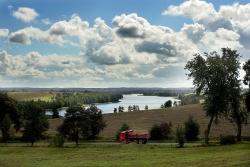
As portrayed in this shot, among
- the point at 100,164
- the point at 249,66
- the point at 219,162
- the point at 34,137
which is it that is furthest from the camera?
the point at 34,137

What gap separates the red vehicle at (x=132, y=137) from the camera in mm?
78500

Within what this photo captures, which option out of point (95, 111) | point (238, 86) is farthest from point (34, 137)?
point (238, 86)

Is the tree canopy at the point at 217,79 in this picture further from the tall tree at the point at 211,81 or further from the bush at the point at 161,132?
the bush at the point at 161,132

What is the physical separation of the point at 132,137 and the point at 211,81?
1640cm

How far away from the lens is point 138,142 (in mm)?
78062

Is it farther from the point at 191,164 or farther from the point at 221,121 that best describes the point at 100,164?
the point at 221,121

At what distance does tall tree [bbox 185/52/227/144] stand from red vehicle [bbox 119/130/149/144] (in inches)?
408

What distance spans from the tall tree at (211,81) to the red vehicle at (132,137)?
34.0 ft

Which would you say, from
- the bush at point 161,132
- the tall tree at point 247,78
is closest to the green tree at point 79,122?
the bush at point 161,132

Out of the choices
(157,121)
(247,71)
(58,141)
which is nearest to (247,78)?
(247,71)

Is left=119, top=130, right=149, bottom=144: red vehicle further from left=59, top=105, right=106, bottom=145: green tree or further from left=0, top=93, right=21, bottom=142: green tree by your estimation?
left=0, top=93, right=21, bottom=142: green tree

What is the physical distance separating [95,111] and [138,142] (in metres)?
16.5

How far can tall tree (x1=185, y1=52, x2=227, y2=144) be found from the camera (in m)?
74.9

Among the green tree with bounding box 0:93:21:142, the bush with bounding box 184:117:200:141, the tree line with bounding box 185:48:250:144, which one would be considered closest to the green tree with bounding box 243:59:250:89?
the tree line with bounding box 185:48:250:144
